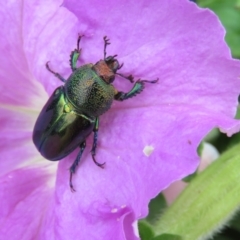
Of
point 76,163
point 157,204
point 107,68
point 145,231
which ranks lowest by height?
point 157,204

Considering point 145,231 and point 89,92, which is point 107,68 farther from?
point 145,231

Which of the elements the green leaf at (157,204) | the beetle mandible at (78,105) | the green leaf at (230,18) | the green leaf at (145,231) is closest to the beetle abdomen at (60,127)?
the beetle mandible at (78,105)

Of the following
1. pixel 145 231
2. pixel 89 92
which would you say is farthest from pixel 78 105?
pixel 145 231

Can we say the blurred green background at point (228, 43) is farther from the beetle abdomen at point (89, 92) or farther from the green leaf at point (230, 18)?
the beetle abdomen at point (89, 92)

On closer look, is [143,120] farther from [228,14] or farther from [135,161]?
[228,14]

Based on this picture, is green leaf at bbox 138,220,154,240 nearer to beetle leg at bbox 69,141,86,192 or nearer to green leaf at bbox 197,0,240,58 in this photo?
beetle leg at bbox 69,141,86,192

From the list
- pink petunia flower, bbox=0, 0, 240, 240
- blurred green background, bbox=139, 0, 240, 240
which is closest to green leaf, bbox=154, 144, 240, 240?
pink petunia flower, bbox=0, 0, 240, 240

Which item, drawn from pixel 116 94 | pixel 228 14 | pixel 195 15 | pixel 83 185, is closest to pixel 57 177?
pixel 83 185
